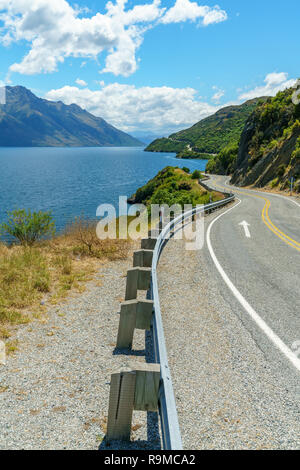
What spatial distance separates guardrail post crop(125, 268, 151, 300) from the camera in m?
6.37

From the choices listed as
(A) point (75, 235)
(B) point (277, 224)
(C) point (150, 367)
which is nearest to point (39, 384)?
(C) point (150, 367)

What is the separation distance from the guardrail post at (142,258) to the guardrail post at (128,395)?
4739mm

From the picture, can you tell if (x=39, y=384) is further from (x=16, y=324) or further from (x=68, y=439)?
(x=16, y=324)

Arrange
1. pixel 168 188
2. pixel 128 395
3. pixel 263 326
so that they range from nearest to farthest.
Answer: pixel 128 395, pixel 263 326, pixel 168 188

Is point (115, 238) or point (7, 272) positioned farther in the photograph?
point (115, 238)

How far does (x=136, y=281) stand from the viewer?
6379mm

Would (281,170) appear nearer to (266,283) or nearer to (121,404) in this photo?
(266,283)

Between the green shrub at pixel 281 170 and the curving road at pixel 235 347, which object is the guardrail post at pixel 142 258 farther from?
the green shrub at pixel 281 170

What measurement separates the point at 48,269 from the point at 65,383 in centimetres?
505

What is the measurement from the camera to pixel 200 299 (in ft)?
22.3

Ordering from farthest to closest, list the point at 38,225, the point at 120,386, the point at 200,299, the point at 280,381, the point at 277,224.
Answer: the point at 277,224, the point at 38,225, the point at 200,299, the point at 280,381, the point at 120,386

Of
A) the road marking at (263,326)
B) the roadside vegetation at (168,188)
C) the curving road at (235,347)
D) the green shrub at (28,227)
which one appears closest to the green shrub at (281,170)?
the roadside vegetation at (168,188)

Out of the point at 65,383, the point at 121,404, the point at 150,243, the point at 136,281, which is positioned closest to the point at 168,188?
the point at 150,243

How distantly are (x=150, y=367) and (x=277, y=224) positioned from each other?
1598 centimetres
